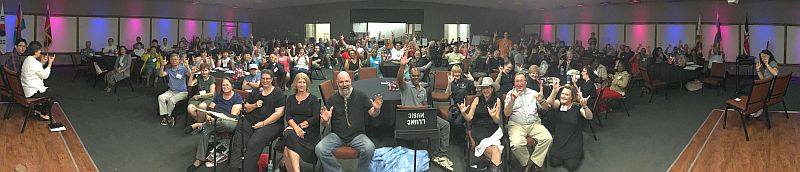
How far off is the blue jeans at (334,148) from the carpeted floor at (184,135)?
759mm

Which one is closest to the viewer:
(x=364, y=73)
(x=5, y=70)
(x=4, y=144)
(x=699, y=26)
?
(x=4, y=144)

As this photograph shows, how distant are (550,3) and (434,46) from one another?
4074mm

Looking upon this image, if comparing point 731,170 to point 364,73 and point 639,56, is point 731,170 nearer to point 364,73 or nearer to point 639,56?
point 364,73

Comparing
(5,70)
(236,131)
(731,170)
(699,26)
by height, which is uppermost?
(699,26)

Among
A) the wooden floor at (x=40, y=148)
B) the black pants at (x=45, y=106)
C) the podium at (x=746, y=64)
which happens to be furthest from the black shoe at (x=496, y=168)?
the podium at (x=746, y=64)

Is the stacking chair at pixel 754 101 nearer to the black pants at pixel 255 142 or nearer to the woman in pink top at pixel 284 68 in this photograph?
the black pants at pixel 255 142

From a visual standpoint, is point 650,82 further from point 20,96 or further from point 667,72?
point 20,96

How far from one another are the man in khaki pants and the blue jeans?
5.00ft

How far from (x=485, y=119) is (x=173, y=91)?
498 centimetres

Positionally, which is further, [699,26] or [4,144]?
[699,26]

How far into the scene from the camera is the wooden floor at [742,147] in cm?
735

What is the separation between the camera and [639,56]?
1529 centimetres

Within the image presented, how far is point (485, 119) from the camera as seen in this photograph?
22.6 feet

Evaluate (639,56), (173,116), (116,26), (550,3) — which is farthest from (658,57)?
(116,26)
